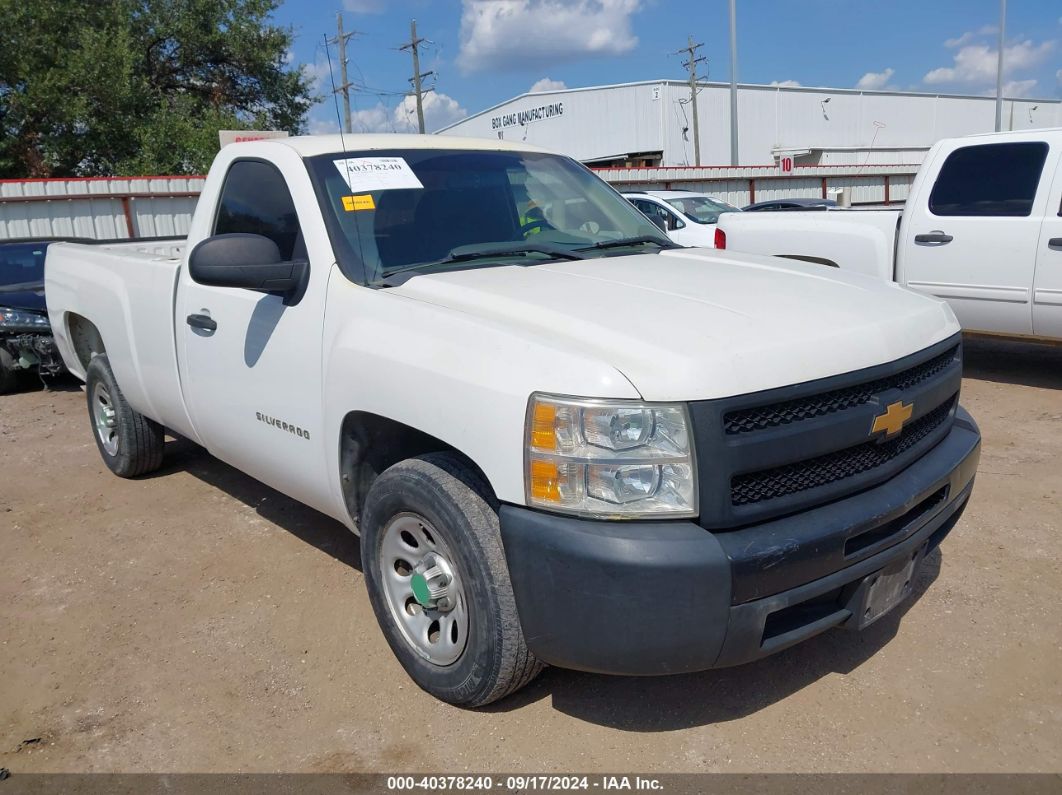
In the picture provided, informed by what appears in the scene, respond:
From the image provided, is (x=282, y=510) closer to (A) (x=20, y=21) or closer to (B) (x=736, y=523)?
(B) (x=736, y=523)

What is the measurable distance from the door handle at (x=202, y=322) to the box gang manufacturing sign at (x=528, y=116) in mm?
52443

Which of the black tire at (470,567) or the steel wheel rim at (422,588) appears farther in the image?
the steel wheel rim at (422,588)

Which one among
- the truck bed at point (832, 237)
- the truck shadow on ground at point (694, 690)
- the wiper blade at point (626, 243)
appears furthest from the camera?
the truck bed at point (832, 237)

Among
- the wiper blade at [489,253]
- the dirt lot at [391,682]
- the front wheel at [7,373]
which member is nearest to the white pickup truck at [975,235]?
the dirt lot at [391,682]

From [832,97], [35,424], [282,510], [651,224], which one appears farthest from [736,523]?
[832,97]

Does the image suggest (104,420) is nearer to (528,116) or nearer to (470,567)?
(470,567)

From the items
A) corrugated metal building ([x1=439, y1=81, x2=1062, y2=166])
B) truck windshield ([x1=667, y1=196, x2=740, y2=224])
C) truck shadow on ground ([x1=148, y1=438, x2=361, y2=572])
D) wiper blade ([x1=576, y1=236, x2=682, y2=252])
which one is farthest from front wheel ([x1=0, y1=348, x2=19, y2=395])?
corrugated metal building ([x1=439, y1=81, x2=1062, y2=166])

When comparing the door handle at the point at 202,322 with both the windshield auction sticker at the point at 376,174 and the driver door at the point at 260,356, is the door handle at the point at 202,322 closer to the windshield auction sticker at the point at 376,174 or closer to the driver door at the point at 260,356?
the driver door at the point at 260,356

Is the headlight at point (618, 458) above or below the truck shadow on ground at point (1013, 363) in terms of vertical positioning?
above

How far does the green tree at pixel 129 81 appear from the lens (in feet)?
76.0

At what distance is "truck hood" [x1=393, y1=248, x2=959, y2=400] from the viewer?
7.92ft

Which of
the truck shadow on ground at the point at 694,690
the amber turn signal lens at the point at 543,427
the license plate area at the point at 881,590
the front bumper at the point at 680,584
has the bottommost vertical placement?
the truck shadow on ground at the point at 694,690

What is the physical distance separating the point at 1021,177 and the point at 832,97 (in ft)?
170

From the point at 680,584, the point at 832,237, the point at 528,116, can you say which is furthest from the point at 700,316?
the point at 528,116
